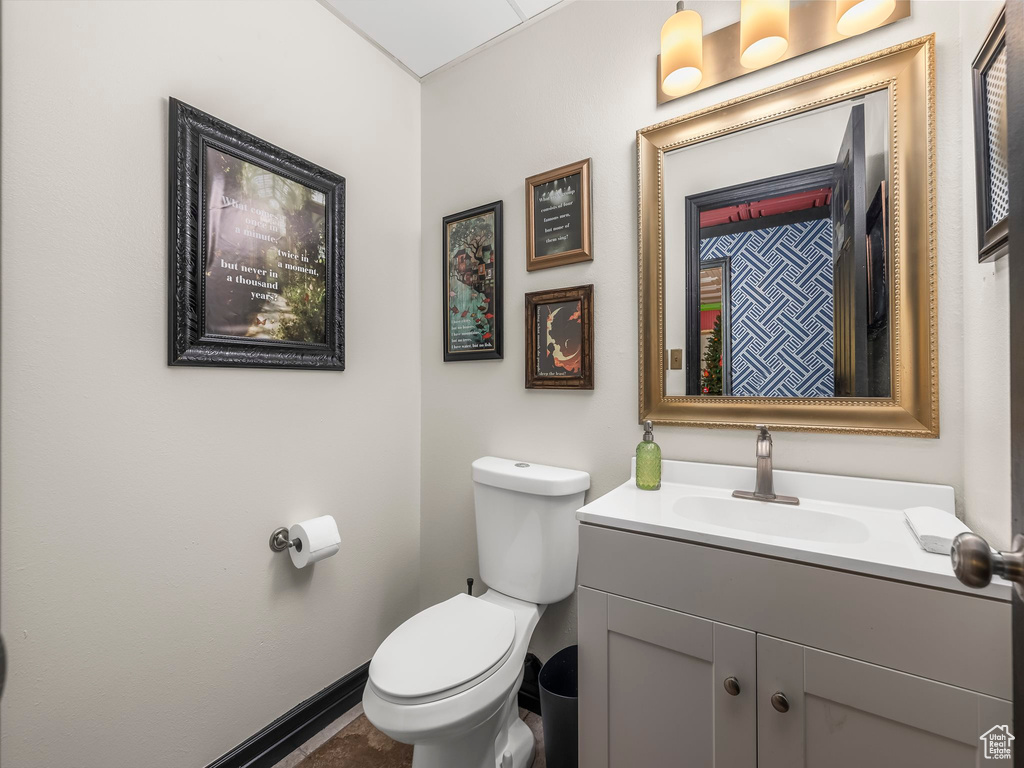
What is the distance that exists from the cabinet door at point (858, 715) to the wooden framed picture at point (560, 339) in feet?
2.90

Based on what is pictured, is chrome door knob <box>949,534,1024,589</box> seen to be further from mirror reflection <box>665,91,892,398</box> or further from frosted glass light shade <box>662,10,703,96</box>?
frosted glass light shade <box>662,10,703,96</box>

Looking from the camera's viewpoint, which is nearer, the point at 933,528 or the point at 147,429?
the point at 933,528

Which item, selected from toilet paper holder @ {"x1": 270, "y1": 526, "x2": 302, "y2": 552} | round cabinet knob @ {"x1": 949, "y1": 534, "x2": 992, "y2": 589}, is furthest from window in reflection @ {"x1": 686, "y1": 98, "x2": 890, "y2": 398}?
toilet paper holder @ {"x1": 270, "y1": 526, "x2": 302, "y2": 552}

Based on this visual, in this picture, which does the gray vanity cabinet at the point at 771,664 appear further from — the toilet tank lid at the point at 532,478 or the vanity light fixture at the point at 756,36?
the vanity light fixture at the point at 756,36

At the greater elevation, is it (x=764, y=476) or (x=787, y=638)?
(x=764, y=476)

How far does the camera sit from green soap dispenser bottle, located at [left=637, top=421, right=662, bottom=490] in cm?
133

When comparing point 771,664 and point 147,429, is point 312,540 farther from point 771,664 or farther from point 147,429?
point 771,664

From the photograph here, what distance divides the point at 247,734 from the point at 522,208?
185cm

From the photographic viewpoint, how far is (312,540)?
142 cm

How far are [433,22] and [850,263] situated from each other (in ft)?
5.04

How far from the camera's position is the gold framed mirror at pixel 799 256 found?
1.11 m

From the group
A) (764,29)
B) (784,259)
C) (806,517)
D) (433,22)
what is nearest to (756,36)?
(764,29)

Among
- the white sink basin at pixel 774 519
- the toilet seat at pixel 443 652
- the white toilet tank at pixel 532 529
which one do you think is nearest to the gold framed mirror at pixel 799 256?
the white sink basin at pixel 774 519

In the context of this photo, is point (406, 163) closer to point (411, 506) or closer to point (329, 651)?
point (411, 506)
